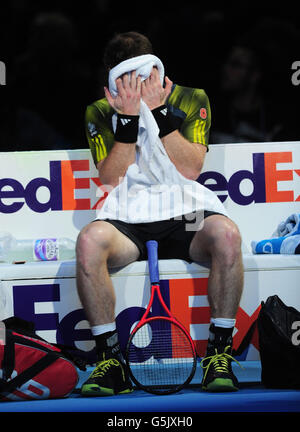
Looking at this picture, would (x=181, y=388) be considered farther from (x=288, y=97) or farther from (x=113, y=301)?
(x=288, y=97)

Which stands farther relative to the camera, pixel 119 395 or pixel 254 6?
pixel 254 6

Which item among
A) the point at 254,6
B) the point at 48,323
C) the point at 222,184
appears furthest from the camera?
the point at 254,6

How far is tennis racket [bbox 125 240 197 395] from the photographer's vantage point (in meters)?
2.28

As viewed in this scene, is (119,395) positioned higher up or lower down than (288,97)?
lower down

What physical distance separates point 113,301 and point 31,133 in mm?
1355

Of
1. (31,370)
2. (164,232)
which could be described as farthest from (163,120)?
(31,370)

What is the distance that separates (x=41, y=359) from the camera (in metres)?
2.16

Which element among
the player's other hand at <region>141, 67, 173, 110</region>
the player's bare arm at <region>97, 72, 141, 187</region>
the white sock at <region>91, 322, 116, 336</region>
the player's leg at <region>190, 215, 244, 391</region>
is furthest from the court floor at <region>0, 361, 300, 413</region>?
the player's other hand at <region>141, 67, 173, 110</region>

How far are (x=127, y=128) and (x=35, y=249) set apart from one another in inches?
26.1

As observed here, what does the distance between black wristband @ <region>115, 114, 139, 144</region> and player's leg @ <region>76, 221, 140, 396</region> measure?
39cm

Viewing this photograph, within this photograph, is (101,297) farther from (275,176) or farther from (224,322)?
(275,176)

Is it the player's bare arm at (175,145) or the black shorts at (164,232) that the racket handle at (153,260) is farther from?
the player's bare arm at (175,145)

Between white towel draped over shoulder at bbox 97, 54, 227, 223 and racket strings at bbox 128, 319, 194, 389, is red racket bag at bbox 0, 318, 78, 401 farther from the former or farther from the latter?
white towel draped over shoulder at bbox 97, 54, 227, 223
